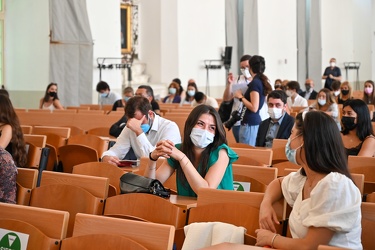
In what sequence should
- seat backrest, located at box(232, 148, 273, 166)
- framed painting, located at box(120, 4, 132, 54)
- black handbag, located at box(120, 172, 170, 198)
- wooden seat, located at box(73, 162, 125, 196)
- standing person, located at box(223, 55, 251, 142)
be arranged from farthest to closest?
1. framed painting, located at box(120, 4, 132, 54)
2. standing person, located at box(223, 55, 251, 142)
3. seat backrest, located at box(232, 148, 273, 166)
4. wooden seat, located at box(73, 162, 125, 196)
5. black handbag, located at box(120, 172, 170, 198)

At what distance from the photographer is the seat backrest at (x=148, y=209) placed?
3.96 meters

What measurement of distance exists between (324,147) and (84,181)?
1748 mm

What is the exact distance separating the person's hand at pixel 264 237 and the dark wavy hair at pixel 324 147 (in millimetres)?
390

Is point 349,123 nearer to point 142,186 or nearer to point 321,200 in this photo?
point 142,186

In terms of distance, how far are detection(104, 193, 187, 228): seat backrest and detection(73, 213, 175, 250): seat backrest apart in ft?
1.74

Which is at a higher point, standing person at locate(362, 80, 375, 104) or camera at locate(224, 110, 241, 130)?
standing person at locate(362, 80, 375, 104)

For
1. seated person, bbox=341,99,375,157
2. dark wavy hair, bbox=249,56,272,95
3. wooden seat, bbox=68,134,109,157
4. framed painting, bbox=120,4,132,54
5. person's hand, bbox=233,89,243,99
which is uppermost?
framed painting, bbox=120,4,132,54

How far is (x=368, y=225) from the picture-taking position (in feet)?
11.9

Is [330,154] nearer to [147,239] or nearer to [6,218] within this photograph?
[147,239]

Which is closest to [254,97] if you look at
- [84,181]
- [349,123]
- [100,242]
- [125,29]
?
[349,123]

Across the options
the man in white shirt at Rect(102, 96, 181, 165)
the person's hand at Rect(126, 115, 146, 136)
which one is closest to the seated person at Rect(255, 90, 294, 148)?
the man in white shirt at Rect(102, 96, 181, 165)

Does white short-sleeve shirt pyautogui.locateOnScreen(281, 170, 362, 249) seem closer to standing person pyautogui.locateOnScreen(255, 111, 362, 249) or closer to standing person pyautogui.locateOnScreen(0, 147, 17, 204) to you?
standing person pyautogui.locateOnScreen(255, 111, 362, 249)

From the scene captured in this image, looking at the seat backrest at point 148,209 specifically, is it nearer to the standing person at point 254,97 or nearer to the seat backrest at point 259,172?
the seat backrest at point 259,172

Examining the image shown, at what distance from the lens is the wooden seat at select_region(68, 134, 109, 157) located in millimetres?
7141
